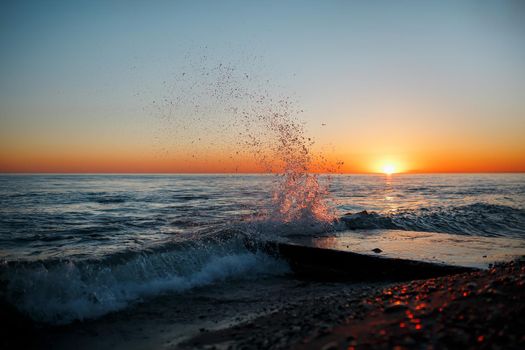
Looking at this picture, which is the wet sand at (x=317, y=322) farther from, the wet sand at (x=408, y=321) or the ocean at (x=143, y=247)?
the ocean at (x=143, y=247)

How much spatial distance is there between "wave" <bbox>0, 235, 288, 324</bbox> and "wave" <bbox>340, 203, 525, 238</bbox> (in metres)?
5.44

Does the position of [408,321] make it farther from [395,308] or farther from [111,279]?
[111,279]

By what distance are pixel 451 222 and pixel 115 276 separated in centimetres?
1261

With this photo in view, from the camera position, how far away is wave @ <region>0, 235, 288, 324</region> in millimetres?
4895

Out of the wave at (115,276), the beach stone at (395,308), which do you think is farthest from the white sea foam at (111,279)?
the beach stone at (395,308)

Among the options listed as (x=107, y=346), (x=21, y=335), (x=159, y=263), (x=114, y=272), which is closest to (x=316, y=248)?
(x=159, y=263)

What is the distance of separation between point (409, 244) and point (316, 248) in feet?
7.64

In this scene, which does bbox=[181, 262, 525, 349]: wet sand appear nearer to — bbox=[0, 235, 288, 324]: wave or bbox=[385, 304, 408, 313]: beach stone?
bbox=[385, 304, 408, 313]: beach stone

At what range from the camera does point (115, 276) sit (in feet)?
19.4

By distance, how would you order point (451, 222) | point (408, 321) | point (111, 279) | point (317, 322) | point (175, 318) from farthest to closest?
1. point (451, 222)
2. point (111, 279)
3. point (175, 318)
4. point (317, 322)
5. point (408, 321)

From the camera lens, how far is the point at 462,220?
13945 mm

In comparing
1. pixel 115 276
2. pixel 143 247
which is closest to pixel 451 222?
pixel 143 247

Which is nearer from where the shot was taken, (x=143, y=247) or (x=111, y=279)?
(x=111, y=279)

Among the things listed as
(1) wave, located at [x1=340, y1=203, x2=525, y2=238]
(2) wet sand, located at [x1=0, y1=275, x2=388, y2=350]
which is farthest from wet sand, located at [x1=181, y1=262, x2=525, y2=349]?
→ (1) wave, located at [x1=340, y1=203, x2=525, y2=238]
